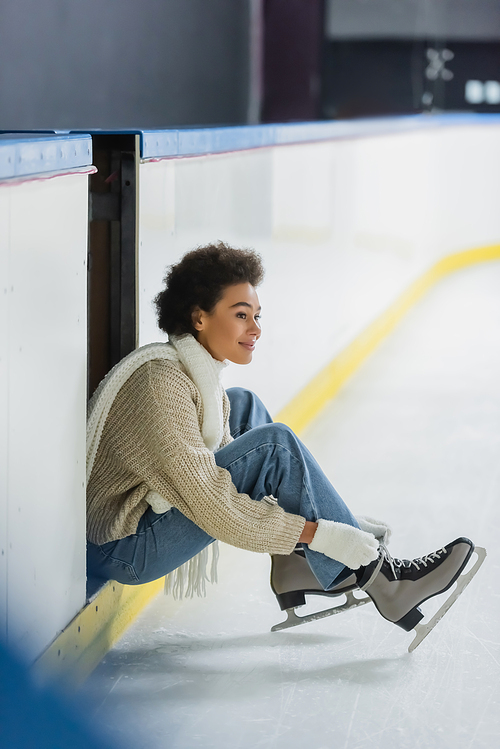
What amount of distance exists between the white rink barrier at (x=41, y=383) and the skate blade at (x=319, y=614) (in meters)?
0.51

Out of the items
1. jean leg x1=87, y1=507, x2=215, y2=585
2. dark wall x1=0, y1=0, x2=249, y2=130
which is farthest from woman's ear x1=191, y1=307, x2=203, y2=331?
dark wall x1=0, y1=0, x2=249, y2=130

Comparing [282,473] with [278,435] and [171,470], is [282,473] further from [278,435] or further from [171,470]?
[171,470]

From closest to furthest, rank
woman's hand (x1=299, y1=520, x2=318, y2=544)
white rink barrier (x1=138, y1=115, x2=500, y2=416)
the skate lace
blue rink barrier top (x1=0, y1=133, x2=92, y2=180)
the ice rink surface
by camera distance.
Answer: blue rink barrier top (x1=0, y1=133, x2=92, y2=180) < the ice rink surface < woman's hand (x1=299, y1=520, x2=318, y2=544) < the skate lace < white rink barrier (x1=138, y1=115, x2=500, y2=416)

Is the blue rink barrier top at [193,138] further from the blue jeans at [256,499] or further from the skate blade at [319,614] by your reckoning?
the skate blade at [319,614]

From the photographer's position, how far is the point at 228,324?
1730 millimetres

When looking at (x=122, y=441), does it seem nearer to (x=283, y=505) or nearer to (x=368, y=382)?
(x=283, y=505)

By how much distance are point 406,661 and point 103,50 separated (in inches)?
203

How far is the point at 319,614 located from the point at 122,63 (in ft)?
17.3

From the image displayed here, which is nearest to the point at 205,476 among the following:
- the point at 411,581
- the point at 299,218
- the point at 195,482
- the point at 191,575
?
the point at 195,482

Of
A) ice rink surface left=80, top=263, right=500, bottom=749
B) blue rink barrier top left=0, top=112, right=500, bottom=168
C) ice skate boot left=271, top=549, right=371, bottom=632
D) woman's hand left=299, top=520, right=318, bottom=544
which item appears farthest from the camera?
ice skate boot left=271, top=549, right=371, bottom=632

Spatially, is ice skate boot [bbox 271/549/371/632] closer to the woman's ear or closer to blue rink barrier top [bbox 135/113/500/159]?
the woman's ear

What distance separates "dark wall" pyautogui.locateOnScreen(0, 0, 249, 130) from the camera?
5.14m

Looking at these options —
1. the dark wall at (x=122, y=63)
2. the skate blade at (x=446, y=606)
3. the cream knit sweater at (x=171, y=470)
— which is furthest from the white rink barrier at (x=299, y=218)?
the dark wall at (x=122, y=63)

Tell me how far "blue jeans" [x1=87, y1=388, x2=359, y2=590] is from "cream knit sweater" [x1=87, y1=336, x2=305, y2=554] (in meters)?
0.03
